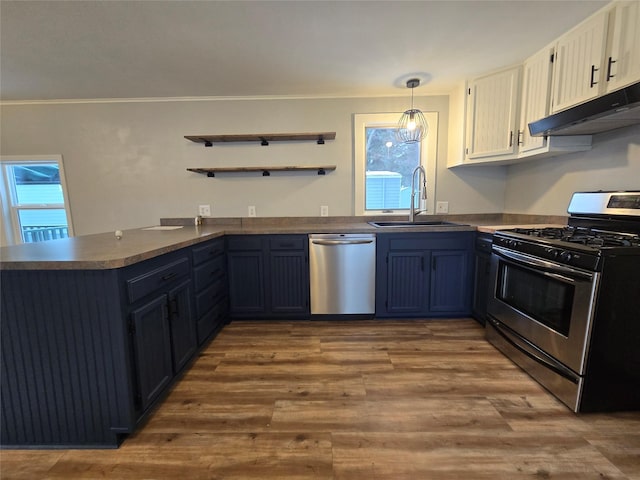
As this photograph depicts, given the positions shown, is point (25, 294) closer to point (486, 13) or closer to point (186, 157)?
point (186, 157)

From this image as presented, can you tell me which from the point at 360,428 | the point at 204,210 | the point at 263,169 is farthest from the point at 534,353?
the point at 204,210

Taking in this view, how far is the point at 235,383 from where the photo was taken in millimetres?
1749

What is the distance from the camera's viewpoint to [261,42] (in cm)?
190

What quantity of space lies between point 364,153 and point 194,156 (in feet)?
5.91

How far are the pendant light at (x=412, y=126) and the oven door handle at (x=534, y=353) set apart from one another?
1.73 metres

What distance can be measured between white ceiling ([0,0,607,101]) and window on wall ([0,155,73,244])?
→ 0.78 metres

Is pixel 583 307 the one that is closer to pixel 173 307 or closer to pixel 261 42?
pixel 173 307

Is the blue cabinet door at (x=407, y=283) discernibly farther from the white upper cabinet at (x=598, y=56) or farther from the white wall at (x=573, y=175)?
the white upper cabinet at (x=598, y=56)

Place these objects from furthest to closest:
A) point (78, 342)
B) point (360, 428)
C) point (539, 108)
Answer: point (539, 108) → point (360, 428) → point (78, 342)

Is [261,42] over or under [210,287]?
over

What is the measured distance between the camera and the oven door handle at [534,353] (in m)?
1.48

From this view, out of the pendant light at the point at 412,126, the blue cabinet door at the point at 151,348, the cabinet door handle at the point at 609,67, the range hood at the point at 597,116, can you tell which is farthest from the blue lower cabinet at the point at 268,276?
the cabinet door handle at the point at 609,67

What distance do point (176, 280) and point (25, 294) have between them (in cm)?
64

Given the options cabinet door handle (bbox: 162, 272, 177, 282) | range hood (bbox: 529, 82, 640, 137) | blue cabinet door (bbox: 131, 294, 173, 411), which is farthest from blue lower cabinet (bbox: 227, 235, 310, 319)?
range hood (bbox: 529, 82, 640, 137)
